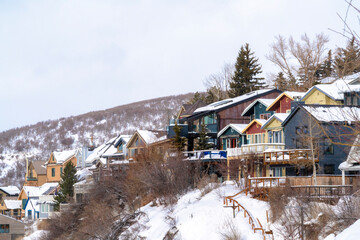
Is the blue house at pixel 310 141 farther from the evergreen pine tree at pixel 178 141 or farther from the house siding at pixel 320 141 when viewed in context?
the evergreen pine tree at pixel 178 141

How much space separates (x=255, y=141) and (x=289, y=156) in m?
11.5

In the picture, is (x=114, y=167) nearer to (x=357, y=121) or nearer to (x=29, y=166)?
(x=29, y=166)

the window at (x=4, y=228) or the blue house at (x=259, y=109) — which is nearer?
the blue house at (x=259, y=109)

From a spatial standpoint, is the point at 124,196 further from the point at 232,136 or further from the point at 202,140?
the point at 232,136

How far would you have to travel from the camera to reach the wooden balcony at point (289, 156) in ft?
133

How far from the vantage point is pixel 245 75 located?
86.2m

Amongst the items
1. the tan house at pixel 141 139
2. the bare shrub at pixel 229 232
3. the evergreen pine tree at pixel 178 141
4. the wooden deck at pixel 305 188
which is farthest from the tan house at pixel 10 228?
the bare shrub at pixel 229 232

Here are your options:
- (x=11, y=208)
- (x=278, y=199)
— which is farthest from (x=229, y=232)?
(x=11, y=208)

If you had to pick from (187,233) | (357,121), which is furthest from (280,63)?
(357,121)

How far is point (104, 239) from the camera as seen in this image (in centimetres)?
4609

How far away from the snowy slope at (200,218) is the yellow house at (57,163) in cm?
4979

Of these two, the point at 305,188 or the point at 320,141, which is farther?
the point at 320,141

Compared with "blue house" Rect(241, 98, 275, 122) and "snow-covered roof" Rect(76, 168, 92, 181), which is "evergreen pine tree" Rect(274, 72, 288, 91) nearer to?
"blue house" Rect(241, 98, 275, 122)

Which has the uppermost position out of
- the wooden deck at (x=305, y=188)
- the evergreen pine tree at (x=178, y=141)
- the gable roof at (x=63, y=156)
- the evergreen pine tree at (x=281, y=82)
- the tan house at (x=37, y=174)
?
the evergreen pine tree at (x=281, y=82)
